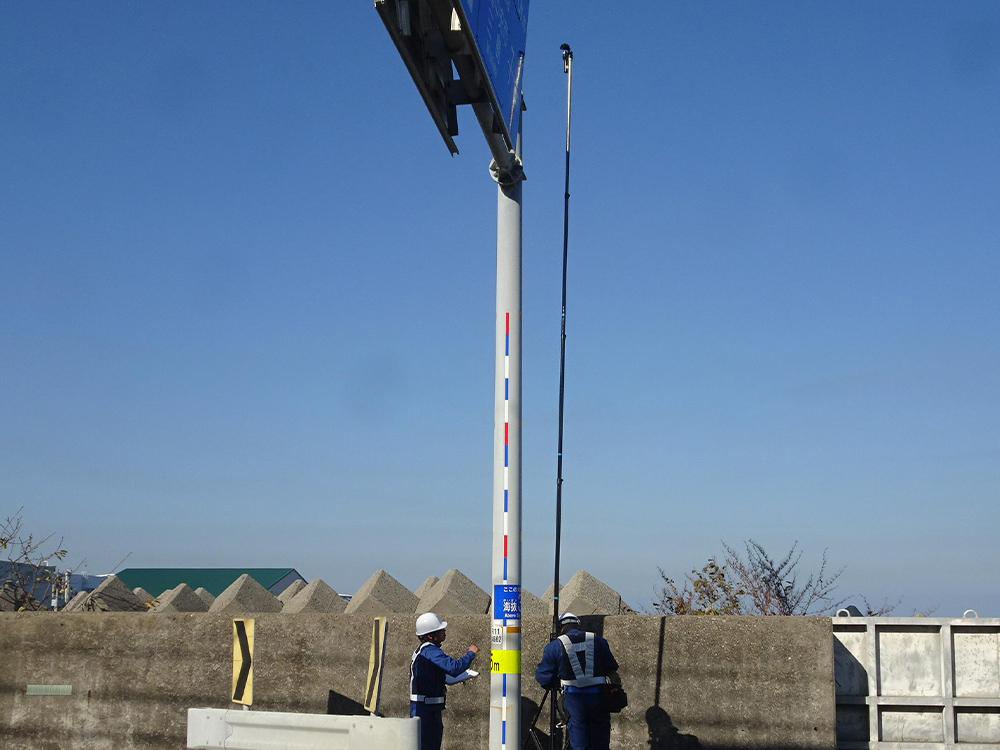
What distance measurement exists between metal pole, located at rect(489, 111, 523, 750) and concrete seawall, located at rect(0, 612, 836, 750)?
263 centimetres

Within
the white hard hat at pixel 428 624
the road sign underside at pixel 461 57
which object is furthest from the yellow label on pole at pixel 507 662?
the road sign underside at pixel 461 57

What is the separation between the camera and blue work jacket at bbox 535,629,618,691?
1008cm

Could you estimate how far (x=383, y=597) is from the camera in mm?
14406

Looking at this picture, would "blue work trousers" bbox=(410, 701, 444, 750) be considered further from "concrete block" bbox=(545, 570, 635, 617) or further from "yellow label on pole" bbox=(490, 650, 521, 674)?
"concrete block" bbox=(545, 570, 635, 617)

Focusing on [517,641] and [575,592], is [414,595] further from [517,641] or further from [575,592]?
[517,641]

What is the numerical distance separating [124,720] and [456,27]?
8.61 meters

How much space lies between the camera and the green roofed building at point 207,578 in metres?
29.9

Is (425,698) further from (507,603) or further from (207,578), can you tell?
(207,578)

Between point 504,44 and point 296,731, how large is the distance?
5.57 meters

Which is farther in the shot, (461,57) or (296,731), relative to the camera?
(461,57)

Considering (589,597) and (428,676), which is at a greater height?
(589,597)

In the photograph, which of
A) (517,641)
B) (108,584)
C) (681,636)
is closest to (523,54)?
(517,641)

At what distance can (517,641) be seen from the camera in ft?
28.0

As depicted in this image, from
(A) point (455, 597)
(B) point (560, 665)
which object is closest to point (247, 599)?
(A) point (455, 597)
